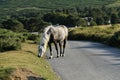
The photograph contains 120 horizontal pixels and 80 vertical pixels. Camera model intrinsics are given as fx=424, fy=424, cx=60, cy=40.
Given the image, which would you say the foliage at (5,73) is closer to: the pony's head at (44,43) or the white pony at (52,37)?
the pony's head at (44,43)

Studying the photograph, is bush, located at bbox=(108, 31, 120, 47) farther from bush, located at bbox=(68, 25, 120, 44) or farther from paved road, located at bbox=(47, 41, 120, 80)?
paved road, located at bbox=(47, 41, 120, 80)

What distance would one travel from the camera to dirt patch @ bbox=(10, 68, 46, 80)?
1685 centimetres

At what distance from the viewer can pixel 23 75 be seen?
57.7ft

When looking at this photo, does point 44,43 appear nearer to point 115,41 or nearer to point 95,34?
point 115,41

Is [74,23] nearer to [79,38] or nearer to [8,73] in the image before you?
[79,38]

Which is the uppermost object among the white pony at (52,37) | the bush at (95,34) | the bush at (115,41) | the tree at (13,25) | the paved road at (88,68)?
the white pony at (52,37)

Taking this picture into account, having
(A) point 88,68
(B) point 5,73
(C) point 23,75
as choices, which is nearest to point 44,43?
(A) point 88,68

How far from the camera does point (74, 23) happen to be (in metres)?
124

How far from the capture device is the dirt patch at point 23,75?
55.3 feet

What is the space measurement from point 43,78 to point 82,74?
10.8 feet

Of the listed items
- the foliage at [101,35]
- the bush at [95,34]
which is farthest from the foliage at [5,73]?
the bush at [95,34]

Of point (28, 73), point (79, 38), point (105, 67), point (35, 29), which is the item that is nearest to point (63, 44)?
point (105, 67)

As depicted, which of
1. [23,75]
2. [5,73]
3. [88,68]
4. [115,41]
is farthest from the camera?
[115,41]

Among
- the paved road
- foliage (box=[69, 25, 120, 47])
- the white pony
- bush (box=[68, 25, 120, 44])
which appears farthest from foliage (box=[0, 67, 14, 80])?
bush (box=[68, 25, 120, 44])
